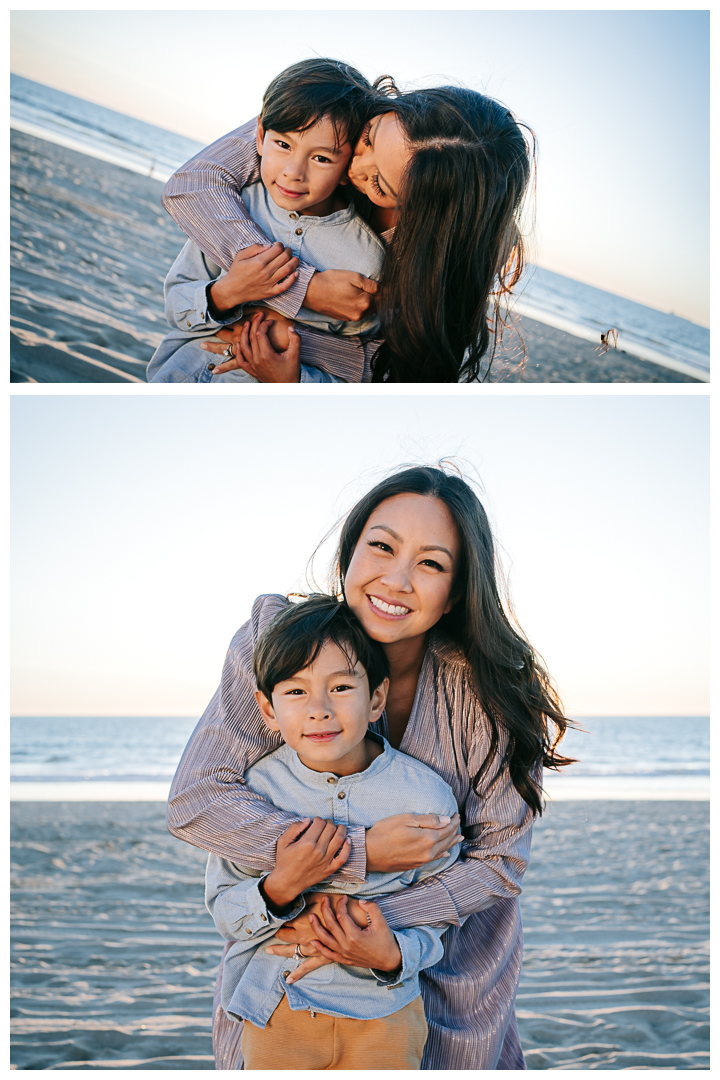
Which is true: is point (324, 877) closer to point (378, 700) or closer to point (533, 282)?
point (378, 700)

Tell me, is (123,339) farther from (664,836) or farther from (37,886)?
(664,836)

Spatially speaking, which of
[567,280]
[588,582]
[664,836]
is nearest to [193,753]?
[664,836]

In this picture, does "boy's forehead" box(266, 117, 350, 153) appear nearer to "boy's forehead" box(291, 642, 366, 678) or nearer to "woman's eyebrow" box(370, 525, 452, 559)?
"woman's eyebrow" box(370, 525, 452, 559)

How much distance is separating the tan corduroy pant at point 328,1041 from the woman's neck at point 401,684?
75 centimetres

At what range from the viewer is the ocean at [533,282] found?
12.1 meters

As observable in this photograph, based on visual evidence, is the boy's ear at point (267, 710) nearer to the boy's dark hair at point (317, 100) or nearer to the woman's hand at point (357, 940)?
the woman's hand at point (357, 940)

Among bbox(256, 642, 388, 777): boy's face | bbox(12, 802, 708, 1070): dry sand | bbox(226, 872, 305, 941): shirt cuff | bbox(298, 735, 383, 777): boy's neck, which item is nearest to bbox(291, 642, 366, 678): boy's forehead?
bbox(256, 642, 388, 777): boy's face

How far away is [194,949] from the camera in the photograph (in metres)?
4.34

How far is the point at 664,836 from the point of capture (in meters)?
6.96

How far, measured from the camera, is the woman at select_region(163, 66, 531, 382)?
7.56 ft

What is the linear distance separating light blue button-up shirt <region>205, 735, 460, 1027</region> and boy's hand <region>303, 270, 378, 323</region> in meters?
1.23

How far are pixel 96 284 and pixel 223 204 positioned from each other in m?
4.26

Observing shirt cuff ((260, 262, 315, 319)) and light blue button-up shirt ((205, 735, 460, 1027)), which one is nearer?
light blue button-up shirt ((205, 735, 460, 1027))

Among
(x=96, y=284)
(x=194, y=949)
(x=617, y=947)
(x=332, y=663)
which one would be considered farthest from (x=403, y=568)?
(x=96, y=284)
